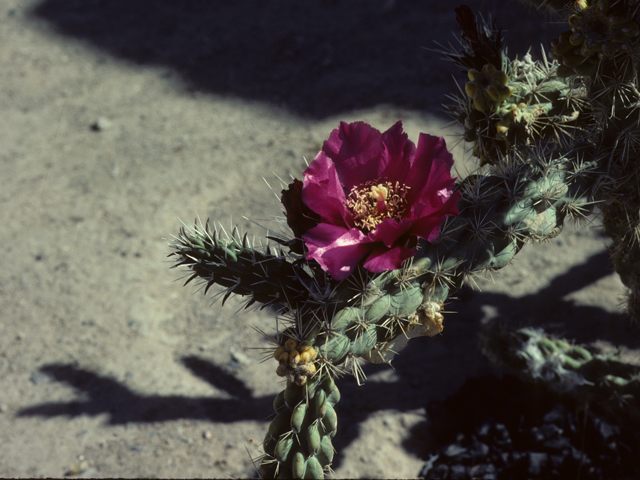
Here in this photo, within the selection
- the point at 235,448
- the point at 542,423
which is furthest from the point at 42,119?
the point at 542,423

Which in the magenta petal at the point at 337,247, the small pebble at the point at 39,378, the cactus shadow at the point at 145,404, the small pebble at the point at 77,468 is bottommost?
the small pebble at the point at 77,468

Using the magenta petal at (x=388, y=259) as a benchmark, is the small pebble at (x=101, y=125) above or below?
below

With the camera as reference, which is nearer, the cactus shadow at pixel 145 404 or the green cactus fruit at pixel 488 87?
the green cactus fruit at pixel 488 87

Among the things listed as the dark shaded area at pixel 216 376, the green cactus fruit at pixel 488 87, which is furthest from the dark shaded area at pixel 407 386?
the green cactus fruit at pixel 488 87

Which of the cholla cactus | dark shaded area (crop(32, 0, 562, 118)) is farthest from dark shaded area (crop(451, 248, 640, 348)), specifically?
dark shaded area (crop(32, 0, 562, 118))

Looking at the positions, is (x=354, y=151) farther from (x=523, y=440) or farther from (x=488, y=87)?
(x=523, y=440)

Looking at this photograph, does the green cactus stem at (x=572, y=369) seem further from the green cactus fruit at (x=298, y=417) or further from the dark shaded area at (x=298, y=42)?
the dark shaded area at (x=298, y=42)

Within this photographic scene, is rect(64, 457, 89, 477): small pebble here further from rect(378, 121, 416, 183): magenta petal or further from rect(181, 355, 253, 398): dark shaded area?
rect(378, 121, 416, 183): magenta petal

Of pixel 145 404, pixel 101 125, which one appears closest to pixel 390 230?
pixel 145 404
